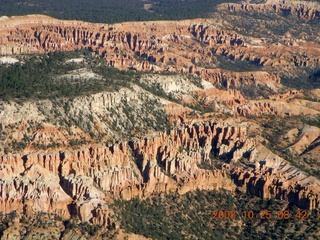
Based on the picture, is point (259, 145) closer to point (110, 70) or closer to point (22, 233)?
point (110, 70)
